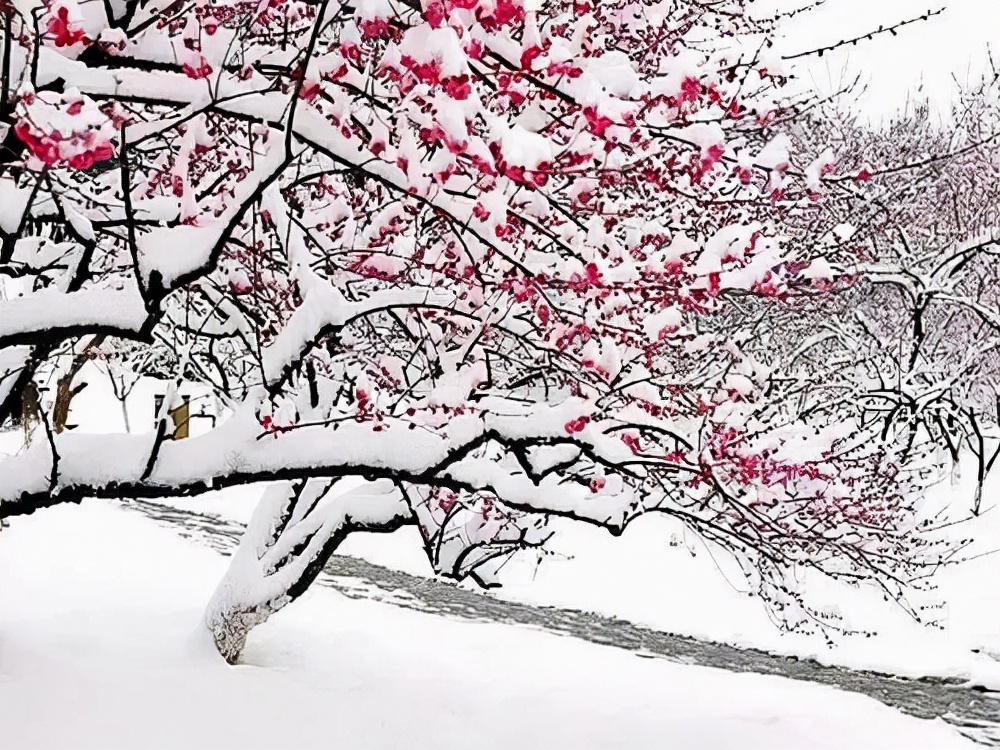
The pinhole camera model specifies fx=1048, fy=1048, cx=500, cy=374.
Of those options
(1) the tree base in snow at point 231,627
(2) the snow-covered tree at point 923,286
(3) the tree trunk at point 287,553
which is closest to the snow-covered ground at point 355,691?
(1) the tree base in snow at point 231,627

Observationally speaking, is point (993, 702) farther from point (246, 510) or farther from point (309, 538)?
point (246, 510)

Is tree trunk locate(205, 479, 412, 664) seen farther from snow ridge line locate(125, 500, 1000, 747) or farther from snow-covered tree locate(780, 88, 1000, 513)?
snow-covered tree locate(780, 88, 1000, 513)

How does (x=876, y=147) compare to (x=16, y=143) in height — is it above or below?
above

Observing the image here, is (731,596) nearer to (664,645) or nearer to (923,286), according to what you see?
(664,645)

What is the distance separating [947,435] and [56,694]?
668 inches

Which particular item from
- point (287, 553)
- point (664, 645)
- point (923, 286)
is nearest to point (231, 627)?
point (287, 553)

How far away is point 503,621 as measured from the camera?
13.2 meters

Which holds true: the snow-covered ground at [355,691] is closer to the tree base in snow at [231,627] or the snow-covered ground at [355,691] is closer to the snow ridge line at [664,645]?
the tree base in snow at [231,627]

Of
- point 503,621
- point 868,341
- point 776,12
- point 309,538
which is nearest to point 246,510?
point 503,621

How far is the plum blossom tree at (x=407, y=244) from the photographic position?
12.4 feet

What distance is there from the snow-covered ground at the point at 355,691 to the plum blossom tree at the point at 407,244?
0.84 metres

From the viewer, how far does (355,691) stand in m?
7.45

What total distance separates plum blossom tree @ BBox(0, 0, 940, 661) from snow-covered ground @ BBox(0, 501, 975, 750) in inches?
33.1

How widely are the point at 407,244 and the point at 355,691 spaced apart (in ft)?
10.8
